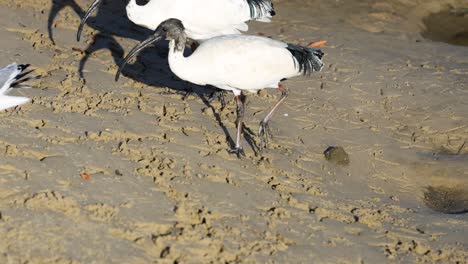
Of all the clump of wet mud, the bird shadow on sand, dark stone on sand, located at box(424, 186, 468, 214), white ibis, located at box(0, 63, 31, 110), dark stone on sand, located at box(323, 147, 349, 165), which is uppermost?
the clump of wet mud

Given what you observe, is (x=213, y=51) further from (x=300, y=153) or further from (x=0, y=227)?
(x=0, y=227)

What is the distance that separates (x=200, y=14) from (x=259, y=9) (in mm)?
821

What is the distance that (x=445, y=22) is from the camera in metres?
12.7

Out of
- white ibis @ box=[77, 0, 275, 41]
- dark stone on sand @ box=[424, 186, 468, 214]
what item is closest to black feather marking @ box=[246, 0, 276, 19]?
white ibis @ box=[77, 0, 275, 41]

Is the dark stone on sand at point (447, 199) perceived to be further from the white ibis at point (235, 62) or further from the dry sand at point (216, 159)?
the white ibis at point (235, 62)

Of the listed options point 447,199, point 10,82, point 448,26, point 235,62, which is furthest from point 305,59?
point 448,26

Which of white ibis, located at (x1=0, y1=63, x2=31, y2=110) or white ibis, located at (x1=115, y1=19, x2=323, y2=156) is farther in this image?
white ibis, located at (x1=0, y1=63, x2=31, y2=110)

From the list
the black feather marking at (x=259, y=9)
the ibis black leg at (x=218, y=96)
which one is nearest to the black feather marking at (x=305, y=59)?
the ibis black leg at (x=218, y=96)

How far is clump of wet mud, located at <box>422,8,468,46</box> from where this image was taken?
12062mm

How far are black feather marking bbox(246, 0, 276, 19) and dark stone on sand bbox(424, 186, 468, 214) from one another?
112 inches

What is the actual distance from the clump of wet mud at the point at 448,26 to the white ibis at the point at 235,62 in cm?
523

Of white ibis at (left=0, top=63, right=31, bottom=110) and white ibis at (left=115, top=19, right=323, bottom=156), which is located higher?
white ibis at (left=115, top=19, right=323, bottom=156)

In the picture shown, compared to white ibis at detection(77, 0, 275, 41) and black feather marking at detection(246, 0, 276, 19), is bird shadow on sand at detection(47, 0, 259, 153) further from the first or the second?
black feather marking at detection(246, 0, 276, 19)

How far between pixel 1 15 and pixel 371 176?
4.94m
